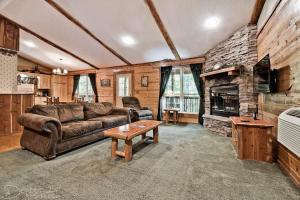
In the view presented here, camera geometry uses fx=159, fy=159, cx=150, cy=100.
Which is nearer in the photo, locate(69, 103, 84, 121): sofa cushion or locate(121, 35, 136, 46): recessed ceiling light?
locate(69, 103, 84, 121): sofa cushion

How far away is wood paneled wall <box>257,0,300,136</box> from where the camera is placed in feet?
6.73

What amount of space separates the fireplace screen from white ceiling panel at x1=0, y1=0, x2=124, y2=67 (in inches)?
158

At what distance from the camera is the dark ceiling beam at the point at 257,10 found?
3.11 meters

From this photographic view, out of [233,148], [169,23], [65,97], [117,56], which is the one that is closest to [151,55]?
[117,56]

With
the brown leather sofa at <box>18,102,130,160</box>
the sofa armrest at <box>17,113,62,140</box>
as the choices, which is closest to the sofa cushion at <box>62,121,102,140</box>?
the brown leather sofa at <box>18,102,130,160</box>

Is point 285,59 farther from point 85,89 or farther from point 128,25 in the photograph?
point 85,89

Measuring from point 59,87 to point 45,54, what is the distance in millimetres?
2384

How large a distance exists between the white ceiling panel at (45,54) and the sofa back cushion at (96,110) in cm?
360

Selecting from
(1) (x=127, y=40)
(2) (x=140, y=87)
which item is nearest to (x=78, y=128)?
(1) (x=127, y=40)

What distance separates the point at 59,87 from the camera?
8898 millimetres

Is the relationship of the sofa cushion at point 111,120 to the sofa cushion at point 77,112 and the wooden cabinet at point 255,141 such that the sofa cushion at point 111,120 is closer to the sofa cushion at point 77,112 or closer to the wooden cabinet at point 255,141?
the sofa cushion at point 77,112

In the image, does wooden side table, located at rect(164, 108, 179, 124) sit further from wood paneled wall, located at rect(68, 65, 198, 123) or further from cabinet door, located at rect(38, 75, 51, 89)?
cabinet door, located at rect(38, 75, 51, 89)

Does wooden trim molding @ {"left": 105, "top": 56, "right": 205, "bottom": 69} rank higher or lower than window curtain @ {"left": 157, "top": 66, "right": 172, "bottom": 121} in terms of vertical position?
higher

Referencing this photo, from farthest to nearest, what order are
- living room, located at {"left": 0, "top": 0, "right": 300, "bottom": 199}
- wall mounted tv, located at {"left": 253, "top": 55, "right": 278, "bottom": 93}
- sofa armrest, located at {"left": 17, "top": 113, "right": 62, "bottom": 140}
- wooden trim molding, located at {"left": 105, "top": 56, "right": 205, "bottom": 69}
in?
1. wooden trim molding, located at {"left": 105, "top": 56, "right": 205, "bottom": 69}
2. wall mounted tv, located at {"left": 253, "top": 55, "right": 278, "bottom": 93}
3. sofa armrest, located at {"left": 17, "top": 113, "right": 62, "bottom": 140}
4. living room, located at {"left": 0, "top": 0, "right": 300, "bottom": 199}
